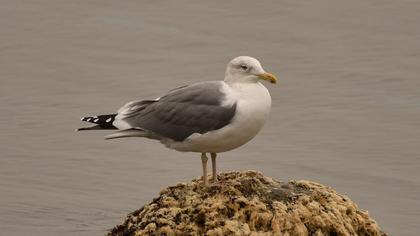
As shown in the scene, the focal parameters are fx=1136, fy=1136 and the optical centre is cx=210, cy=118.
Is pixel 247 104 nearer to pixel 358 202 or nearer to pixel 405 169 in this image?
pixel 358 202

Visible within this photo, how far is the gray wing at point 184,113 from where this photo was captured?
859cm

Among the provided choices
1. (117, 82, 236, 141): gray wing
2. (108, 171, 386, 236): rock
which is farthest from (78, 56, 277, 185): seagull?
(108, 171, 386, 236): rock

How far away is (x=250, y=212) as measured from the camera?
26.3ft

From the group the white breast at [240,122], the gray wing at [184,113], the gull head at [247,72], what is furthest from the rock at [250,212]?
the gull head at [247,72]

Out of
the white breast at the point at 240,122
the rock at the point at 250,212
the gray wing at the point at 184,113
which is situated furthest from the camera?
the gray wing at the point at 184,113

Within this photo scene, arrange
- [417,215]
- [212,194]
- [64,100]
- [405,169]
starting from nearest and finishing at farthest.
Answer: [212,194] → [417,215] → [405,169] → [64,100]

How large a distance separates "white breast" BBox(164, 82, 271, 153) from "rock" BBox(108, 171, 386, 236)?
30cm

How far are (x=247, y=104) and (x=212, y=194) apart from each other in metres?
0.72

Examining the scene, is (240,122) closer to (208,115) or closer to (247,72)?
(208,115)

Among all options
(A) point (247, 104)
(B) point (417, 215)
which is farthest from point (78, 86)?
(A) point (247, 104)

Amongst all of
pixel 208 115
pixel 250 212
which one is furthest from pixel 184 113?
pixel 250 212

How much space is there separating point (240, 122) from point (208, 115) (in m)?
0.38

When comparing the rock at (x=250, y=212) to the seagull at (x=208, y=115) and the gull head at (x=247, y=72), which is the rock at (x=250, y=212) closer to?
the seagull at (x=208, y=115)

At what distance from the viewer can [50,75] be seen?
14.2 metres
